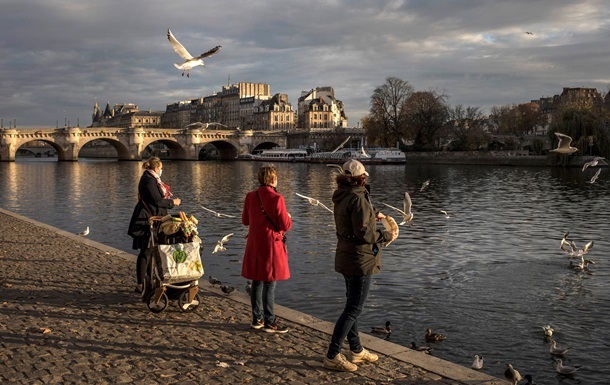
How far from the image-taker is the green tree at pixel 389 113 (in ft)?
310

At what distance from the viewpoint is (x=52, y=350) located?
648 cm

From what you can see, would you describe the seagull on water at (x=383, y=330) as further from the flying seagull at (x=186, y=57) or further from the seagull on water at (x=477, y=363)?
the flying seagull at (x=186, y=57)

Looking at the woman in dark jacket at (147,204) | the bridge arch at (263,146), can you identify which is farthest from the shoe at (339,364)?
the bridge arch at (263,146)

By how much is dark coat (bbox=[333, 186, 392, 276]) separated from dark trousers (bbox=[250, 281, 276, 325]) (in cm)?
144

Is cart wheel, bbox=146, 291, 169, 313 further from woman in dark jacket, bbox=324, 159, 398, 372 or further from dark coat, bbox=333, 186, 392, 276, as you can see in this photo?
dark coat, bbox=333, 186, 392, 276

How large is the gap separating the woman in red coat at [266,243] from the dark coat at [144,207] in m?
1.74

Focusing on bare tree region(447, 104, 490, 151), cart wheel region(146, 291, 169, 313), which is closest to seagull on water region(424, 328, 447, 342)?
cart wheel region(146, 291, 169, 313)

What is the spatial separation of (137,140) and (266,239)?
10191 cm

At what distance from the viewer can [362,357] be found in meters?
6.27

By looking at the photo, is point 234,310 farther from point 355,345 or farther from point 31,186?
point 31,186

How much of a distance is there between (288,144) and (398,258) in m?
113

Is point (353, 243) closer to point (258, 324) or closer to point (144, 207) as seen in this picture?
point (258, 324)

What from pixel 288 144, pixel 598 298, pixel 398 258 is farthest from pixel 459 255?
pixel 288 144

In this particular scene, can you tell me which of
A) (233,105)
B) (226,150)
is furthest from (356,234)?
(233,105)
